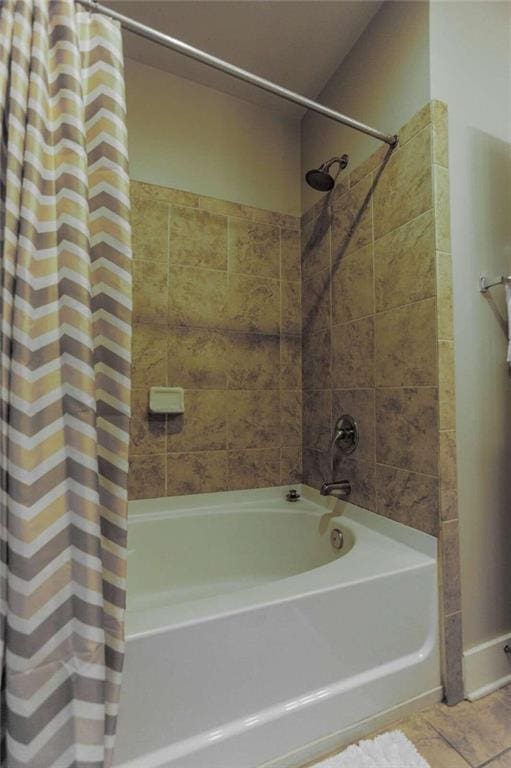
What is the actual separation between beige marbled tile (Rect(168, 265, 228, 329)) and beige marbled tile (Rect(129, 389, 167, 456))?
0.37 meters

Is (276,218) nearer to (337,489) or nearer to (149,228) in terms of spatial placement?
(149,228)

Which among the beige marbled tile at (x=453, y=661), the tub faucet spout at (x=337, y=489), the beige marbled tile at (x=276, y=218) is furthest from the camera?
the beige marbled tile at (x=276, y=218)

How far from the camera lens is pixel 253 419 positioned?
5.90 ft

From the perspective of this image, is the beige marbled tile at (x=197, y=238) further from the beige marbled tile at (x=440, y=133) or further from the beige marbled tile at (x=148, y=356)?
the beige marbled tile at (x=440, y=133)

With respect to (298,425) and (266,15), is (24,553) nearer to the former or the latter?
(298,425)

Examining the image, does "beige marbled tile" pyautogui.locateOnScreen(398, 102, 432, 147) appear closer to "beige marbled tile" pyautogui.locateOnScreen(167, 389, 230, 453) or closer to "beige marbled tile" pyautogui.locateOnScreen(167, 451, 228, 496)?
"beige marbled tile" pyautogui.locateOnScreen(167, 389, 230, 453)

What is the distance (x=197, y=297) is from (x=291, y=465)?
3.15ft

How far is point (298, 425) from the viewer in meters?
1.90

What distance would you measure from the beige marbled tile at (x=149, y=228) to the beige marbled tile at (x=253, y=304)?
352 millimetres

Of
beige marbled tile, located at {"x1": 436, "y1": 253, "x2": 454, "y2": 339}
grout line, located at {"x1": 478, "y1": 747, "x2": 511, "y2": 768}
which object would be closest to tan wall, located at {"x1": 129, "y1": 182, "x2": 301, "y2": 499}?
beige marbled tile, located at {"x1": 436, "y1": 253, "x2": 454, "y2": 339}

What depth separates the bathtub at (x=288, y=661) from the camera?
2.62ft

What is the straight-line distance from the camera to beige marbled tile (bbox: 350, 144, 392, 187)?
1381mm

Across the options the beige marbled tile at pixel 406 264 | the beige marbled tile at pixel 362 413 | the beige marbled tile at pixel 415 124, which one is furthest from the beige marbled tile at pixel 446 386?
the beige marbled tile at pixel 415 124

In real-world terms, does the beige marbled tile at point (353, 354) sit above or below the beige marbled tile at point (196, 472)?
above
